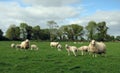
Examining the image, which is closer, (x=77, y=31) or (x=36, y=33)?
(x=36, y=33)

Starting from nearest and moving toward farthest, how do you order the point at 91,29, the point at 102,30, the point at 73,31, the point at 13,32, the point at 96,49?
the point at 96,49
the point at 13,32
the point at 102,30
the point at 91,29
the point at 73,31

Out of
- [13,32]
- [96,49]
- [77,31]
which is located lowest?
[96,49]

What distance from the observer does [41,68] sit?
65.3 ft

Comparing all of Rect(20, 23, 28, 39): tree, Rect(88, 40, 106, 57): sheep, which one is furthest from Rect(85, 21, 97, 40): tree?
Rect(88, 40, 106, 57): sheep

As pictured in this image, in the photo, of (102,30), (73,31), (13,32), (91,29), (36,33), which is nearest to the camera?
(13,32)

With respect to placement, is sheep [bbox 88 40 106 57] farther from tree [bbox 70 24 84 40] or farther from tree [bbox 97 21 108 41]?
tree [bbox 70 24 84 40]

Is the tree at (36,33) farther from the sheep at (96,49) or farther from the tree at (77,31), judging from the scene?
the sheep at (96,49)

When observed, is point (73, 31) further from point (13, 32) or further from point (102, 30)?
point (13, 32)

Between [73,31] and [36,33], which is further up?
[73,31]

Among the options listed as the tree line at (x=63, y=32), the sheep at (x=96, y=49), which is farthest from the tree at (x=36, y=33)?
the sheep at (x=96, y=49)

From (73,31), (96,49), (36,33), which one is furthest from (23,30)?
(96,49)

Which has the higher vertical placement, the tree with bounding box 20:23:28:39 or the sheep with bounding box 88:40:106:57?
the tree with bounding box 20:23:28:39

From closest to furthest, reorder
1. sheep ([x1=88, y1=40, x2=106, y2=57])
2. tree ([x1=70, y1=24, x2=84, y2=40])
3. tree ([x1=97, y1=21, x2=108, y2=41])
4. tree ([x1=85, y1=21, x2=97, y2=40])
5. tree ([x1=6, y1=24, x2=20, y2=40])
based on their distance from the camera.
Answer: sheep ([x1=88, y1=40, x2=106, y2=57]) → tree ([x1=6, y1=24, x2=20, y2=40]) → tree ([x1=97, y1=21, x2=108, y2=41]) → tree ([x1=85, y1=21, x2=97, y2=40]) → tree ([x1=70, y1=24, x2=84, y2=40])

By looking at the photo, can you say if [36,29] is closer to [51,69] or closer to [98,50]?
[98,50]
